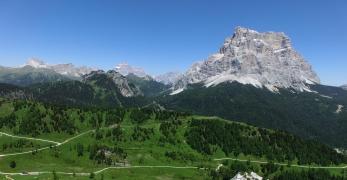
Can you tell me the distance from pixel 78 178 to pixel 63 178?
6.57 m

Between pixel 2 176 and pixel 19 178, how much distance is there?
814 centimetres

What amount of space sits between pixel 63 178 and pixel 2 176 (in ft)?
85.5

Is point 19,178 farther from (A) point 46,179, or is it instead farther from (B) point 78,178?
(B) point 78,178

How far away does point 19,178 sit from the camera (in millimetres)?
192875

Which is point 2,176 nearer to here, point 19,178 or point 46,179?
point 19,178

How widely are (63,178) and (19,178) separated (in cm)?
1846

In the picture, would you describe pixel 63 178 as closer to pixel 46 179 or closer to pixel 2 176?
pixel 46 179


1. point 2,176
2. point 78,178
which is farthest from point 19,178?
point 78,178

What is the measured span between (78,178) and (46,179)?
14698 mm

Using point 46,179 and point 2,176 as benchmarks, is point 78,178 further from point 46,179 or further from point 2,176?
point 2,176

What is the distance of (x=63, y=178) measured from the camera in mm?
197125

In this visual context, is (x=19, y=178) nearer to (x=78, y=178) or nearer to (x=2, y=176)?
(x=2, y=176)

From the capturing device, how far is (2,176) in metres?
194

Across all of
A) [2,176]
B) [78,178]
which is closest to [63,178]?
[78,178]
